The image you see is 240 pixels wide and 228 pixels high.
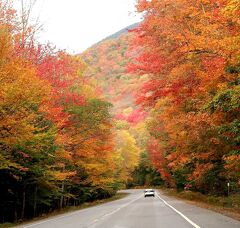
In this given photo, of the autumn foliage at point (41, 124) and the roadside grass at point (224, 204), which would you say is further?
the roadside grass at point (224, 204)

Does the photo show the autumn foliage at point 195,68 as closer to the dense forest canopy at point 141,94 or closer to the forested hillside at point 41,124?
the dense forest canopy at point 141,94

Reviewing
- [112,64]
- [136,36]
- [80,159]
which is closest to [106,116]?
[80,159]

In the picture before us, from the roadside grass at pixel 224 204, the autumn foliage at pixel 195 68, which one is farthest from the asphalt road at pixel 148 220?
the autumn foliage at pixel 195 68

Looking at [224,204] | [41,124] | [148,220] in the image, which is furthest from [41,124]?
[224,204]

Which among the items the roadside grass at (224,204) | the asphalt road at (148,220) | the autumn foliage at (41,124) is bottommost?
the asphalt road at (148,220)

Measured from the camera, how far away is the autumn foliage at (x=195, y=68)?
14.5m

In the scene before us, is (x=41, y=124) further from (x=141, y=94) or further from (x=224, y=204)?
(x=224, y=204)

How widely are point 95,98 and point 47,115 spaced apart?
1012cm

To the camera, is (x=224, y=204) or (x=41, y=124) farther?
(x=224, y=204)

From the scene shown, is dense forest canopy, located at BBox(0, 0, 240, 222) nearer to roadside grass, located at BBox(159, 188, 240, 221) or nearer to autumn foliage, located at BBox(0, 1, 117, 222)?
autumn foliage, located at BBox(0, 1, 117, 222)

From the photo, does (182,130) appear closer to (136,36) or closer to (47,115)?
(136,36)

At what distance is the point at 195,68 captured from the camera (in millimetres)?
18438

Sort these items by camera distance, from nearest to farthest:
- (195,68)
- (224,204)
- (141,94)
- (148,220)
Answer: (148,220), (195,68), (141,94), (224,204)

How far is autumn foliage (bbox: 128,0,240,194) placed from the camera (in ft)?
47.7
